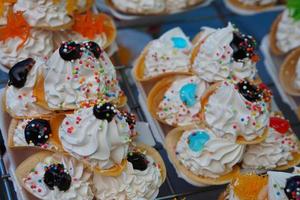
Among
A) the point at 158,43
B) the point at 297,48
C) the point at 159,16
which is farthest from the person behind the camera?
the point at 159,16

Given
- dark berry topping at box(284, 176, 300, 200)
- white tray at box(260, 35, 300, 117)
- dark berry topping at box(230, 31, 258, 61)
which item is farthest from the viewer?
white tray at box(260, 35, 300, 117)

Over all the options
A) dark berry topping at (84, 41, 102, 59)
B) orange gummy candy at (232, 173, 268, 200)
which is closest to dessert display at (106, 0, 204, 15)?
dark berry topping at (84, 41, 102, 59)

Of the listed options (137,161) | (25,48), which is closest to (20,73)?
(25,48)

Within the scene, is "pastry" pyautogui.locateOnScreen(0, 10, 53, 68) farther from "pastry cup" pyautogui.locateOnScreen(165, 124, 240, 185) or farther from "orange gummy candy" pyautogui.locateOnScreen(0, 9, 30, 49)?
"pastry cup" pyautogui.locateOnScreen(165, 124, 240, 185)

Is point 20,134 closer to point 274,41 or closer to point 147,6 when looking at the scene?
point 147,6

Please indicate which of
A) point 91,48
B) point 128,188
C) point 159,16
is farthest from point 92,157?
point 159,16

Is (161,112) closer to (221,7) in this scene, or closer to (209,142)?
(209,142)

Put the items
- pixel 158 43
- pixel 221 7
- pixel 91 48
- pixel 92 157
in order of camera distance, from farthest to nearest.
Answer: pixel 221 7 < pixel 158 43 < pixel 91 48 < pixel 92 157

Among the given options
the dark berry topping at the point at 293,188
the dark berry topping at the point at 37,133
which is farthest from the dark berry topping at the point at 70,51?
the dark berry topping at the point at 293,188
